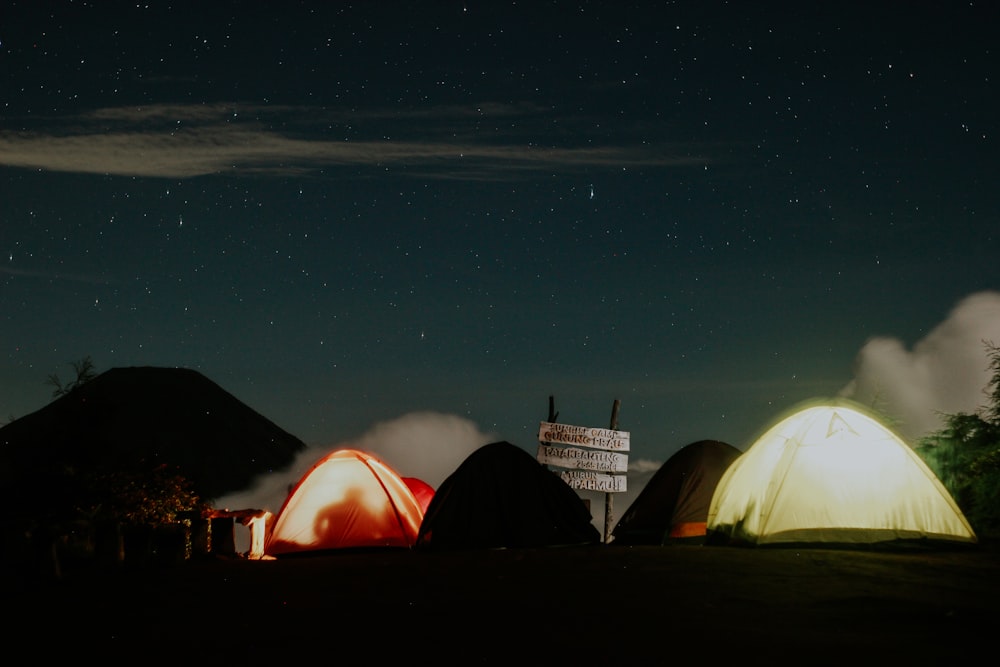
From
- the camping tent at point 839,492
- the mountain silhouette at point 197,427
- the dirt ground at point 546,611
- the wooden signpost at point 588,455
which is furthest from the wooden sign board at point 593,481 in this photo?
the mountain silhouette at point 197,427

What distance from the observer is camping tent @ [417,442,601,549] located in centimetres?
1730

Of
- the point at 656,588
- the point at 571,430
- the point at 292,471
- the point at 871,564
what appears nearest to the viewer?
the point at 656,588

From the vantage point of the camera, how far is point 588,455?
797 inches

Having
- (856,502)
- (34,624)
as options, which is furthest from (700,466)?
(34,624)

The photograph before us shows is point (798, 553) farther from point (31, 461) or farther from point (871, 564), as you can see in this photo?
point (31, 461)

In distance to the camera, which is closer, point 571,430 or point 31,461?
point 31,461

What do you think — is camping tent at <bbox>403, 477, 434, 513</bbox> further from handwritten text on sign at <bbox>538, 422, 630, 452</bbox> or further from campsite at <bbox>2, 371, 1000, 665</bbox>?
handwritten text on sign at <bbox>538, 422, 630, 452</bbox>

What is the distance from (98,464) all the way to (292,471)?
→ 9746cm

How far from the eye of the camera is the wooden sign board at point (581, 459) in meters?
20.0

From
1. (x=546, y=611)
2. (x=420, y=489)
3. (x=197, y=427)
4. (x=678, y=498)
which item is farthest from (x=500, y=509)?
(x=197, y=427)

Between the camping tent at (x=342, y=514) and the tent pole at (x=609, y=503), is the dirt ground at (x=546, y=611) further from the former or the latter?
the tent pole at (x=609, y=503)

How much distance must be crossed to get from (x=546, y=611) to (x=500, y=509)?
9.23m

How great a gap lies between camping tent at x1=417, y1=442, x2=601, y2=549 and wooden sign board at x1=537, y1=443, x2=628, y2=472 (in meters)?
1.74

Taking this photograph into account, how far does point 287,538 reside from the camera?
18359mm
